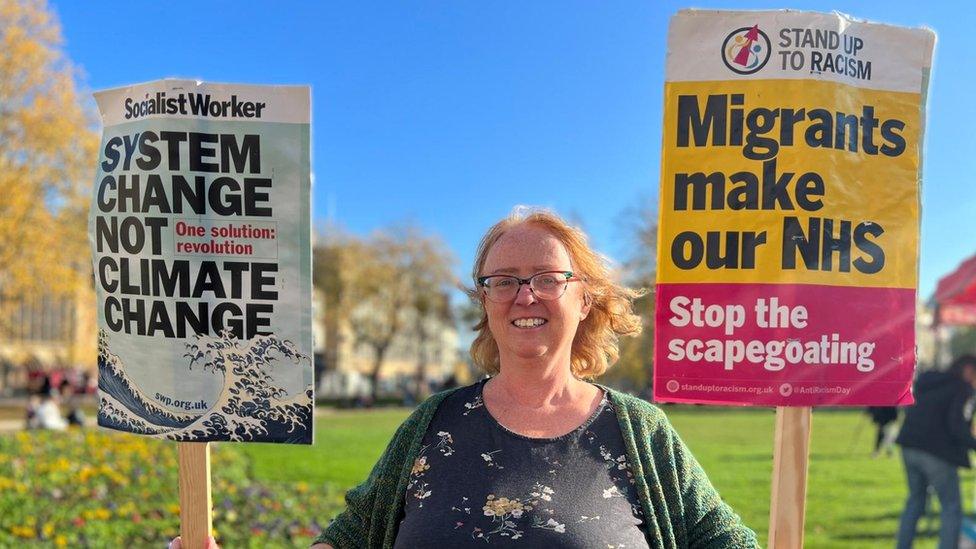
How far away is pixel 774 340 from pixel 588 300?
25.2 inches

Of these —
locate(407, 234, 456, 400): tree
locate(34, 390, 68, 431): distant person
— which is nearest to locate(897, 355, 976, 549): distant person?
locate(34, 390, 68, 431): distant person

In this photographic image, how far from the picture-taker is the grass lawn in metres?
8.26

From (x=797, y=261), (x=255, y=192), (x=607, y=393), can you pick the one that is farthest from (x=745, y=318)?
(x=255, y=192)

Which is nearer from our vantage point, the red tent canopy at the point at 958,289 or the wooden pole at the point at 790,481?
the wooden pole at the point at 790,481

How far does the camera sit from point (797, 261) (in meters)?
2.67

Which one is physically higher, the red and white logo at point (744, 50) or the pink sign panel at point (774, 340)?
the red and white logo at point (744, 50)

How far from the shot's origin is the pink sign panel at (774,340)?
8.77 feet

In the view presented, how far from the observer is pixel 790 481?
2648 mm

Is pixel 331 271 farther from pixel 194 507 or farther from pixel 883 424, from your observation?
pixel 194 507

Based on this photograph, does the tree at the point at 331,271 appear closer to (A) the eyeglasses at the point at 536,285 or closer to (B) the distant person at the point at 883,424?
(B) the distant person at the point at 883,424

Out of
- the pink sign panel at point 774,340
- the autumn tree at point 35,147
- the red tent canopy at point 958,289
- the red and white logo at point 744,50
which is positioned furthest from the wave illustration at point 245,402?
the autumn tree at point 35,147

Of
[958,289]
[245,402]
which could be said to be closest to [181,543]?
[245,402]

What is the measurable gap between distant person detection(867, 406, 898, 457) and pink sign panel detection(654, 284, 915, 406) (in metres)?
9.46

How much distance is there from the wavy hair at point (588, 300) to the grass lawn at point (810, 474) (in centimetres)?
550
